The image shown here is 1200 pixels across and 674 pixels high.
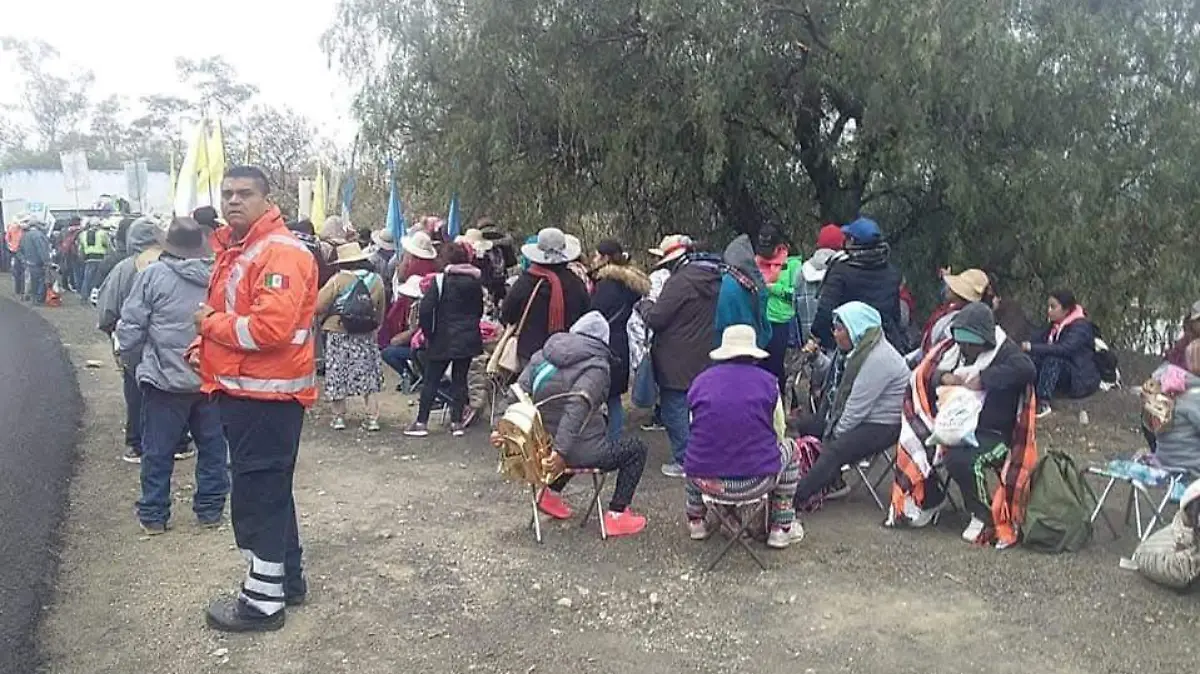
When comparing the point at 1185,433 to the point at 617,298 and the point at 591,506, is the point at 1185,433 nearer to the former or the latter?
the point at 591,506

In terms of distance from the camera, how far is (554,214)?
11.7 metres

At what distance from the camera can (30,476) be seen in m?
7.19

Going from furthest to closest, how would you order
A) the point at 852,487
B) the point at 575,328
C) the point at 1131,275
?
the point at 1131,275, the point at 852,487, the point at 575,328

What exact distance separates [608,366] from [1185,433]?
3173mm

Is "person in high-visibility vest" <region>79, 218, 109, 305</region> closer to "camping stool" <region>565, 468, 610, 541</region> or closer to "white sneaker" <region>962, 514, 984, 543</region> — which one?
"camping stool" <region>565, 468, 610, 541</region>

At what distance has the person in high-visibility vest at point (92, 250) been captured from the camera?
18.3 m

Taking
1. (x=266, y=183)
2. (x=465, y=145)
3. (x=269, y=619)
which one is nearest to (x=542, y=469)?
(x=269, y=619)

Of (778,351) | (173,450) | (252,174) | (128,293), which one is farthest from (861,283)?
(128,293)

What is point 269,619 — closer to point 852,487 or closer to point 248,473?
point 248,473

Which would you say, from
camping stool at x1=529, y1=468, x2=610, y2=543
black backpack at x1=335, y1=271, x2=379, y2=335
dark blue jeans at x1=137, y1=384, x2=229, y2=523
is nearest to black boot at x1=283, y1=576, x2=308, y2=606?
dark blue jeans at x1=137, y1=384, x2=229, y2=523

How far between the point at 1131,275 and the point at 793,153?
3.38 metres

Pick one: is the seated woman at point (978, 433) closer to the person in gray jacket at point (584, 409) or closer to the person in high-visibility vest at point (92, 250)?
the person in gray jacket at point (584, 409)

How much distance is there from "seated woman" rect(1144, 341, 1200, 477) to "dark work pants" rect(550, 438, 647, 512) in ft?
9.44

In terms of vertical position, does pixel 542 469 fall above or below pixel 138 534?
above
